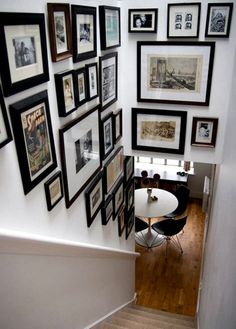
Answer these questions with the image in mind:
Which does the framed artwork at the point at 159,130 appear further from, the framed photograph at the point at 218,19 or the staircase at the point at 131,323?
the staircase at the point at 131,323

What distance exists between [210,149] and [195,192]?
445cm

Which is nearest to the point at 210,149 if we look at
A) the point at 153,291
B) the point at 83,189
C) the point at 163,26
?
the point at 163,26

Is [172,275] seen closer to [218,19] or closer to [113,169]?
[113,169]

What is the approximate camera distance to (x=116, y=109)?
2.65 metres

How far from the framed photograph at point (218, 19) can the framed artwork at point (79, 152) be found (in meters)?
1.09

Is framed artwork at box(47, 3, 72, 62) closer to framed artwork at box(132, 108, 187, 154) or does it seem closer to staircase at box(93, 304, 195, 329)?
framed artwork at box(132, 108, 187, 154)

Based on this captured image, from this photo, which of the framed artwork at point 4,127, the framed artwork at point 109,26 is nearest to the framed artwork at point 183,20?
the framed artwork at point 109,26

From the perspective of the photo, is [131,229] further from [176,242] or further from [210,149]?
[176,242]

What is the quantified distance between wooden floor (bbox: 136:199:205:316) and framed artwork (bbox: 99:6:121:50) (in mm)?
3869

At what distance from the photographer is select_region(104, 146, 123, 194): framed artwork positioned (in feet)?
8.16

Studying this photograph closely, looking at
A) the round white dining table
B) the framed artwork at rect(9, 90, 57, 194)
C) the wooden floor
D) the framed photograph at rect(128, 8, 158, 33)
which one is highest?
the framed photograph at rect(128, 8, 158, 33)

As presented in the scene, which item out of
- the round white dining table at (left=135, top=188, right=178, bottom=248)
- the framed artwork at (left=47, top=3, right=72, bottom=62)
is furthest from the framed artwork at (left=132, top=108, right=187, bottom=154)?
the round white dining table at (left=135, top=188, right=178, bottom=248)

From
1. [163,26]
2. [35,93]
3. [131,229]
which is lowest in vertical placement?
[131,229]

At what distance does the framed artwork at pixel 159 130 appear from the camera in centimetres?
274
